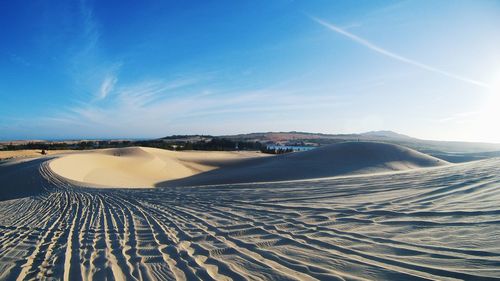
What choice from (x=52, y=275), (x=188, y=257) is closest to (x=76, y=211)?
(x=52, y=275)

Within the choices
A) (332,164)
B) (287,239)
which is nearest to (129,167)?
(332,164)

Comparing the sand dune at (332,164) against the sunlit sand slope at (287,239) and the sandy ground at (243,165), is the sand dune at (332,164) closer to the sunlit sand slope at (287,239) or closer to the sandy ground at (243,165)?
the sandy ground at (243,165)

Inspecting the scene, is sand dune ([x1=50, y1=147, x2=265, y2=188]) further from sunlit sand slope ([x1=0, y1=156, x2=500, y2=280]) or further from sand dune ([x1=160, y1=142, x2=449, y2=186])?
sunlit sand slope ([x1=0, y1=156, x2=500, y2=280])

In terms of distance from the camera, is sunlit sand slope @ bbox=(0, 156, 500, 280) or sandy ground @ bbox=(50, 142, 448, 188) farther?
sandy ground @ bbox=(50, 142, 448, 188)

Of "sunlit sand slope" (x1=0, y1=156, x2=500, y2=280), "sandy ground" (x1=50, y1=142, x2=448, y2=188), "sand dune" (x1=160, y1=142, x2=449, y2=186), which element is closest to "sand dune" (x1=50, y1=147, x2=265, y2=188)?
"sandy ground" (x1=50, y1=142, x2=448, y2=188)

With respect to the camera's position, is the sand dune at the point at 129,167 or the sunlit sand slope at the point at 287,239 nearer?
the sunlit sand slope at the point at 287,239

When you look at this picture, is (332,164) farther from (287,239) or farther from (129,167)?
(129,167)

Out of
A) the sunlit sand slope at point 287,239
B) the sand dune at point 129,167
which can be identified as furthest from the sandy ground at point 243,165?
the sunlit sand slope at point 287,239
